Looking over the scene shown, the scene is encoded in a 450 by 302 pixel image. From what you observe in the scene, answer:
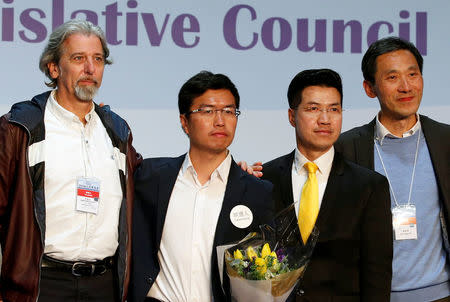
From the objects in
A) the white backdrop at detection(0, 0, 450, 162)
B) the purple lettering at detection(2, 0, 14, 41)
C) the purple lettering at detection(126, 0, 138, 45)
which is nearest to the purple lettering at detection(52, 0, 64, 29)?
the white backdrop at detection(0, 0, 450, 162)

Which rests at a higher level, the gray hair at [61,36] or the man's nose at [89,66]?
the gray hair at [61,36]

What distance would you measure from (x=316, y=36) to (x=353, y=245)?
1959 mm

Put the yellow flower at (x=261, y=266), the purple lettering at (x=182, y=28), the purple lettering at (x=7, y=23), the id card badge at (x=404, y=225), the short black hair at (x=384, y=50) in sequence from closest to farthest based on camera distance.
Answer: the yellow flower at (x=261, y=266) → the id card badge at (x=404, y=225) → the short black hair at (x=384, y=50) → the purple lettering at (x=7, y=23) → the purple lettering at (x=182, y=28)

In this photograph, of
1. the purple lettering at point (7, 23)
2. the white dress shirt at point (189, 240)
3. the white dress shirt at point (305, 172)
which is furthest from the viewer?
the purple lettering at point (7, 23)

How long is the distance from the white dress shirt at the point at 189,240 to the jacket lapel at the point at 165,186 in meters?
0.03

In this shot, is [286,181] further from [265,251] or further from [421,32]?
[421,32]

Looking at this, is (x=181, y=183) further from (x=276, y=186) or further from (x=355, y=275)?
(x=355, y=275)

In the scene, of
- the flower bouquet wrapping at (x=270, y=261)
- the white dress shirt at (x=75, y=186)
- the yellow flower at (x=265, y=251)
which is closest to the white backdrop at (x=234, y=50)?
the white dress shirt at (x=75, y=186)

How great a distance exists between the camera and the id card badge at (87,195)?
2879 mm

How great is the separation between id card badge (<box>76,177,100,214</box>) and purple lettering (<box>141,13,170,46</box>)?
1.65 meters

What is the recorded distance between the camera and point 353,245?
286 cm

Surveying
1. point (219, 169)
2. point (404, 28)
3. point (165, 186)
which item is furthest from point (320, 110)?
point (404, 28)

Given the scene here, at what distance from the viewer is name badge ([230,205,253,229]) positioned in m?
2.78

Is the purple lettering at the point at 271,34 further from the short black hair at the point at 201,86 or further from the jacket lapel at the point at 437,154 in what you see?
the short black hair at the point at 201,86
